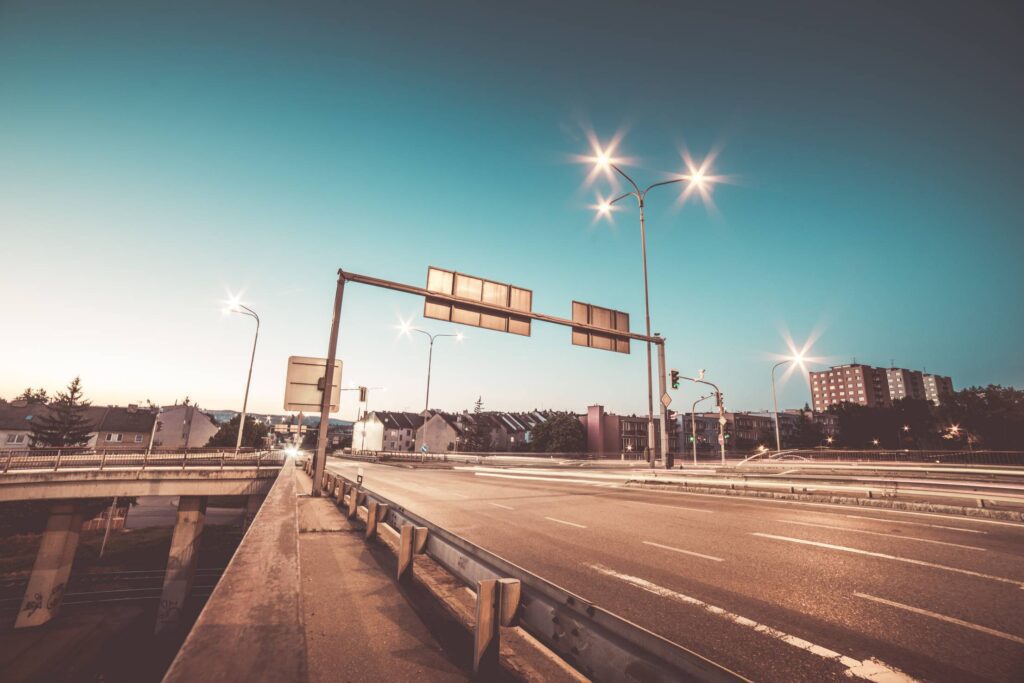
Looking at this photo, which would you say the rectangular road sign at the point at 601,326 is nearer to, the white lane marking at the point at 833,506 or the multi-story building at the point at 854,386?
the white lane marking at the point at 833,506

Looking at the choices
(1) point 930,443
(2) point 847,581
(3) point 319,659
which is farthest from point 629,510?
(1) point 930,443

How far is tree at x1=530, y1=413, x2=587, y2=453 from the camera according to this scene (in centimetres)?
6550

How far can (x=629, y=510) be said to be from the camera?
1156 centimetres

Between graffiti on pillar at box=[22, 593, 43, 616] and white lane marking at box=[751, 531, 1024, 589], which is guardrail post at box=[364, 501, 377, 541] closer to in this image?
white lane marking at box=[751, 531, 1024, 589]

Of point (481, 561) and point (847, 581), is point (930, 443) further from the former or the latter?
point (481, 561)

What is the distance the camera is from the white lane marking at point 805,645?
3205 millimetres

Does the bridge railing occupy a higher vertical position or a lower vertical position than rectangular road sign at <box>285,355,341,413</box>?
lower

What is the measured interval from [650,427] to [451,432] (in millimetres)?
72031

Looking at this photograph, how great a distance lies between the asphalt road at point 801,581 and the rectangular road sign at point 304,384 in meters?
4.43

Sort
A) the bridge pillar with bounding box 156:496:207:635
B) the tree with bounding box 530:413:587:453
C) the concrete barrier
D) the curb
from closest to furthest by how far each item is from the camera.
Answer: the concrete barrier < the curb < the bridge pillar with bounding box 156:496:207:635 < the tree with bounding box 530:413:587:453

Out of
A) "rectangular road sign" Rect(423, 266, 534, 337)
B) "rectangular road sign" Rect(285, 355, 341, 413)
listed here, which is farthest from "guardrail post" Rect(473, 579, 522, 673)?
"rectangular road sign" Rect(423, 266, 534, 337)

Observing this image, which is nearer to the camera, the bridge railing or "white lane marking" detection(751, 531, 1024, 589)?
"white lane marking" detection(751, 531, 1024, 589)

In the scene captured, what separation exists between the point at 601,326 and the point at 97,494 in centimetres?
2593

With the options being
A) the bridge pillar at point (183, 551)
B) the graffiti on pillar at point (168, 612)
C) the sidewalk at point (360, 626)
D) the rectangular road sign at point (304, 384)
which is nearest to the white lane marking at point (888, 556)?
the sidewalk at point (360, 626)
